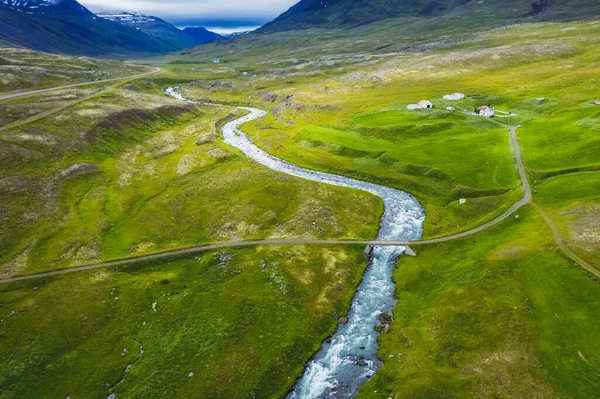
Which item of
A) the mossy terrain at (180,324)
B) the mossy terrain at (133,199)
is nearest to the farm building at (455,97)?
the mossy terrain at (133,199)

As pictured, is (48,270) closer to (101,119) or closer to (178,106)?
(101,119)

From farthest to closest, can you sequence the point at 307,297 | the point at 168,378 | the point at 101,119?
1. the point at 101,119
2. the point at 307,297
3. the point at 168,378

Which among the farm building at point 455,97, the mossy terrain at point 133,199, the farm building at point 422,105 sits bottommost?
the mossy terrain at point 133,199

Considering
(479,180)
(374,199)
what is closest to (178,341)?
(374,199)

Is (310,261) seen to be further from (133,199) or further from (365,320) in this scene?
(133,199)

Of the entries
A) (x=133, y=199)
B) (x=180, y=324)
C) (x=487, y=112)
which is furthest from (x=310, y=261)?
(x=487, y=112)

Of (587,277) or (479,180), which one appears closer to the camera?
(587,277)

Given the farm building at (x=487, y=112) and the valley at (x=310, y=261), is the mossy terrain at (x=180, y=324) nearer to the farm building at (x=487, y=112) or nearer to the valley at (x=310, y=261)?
the valley at (x=310, y=261)

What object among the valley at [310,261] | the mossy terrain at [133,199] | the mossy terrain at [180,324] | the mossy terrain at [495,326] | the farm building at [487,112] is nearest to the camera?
the mossy terrain at [495,326]
